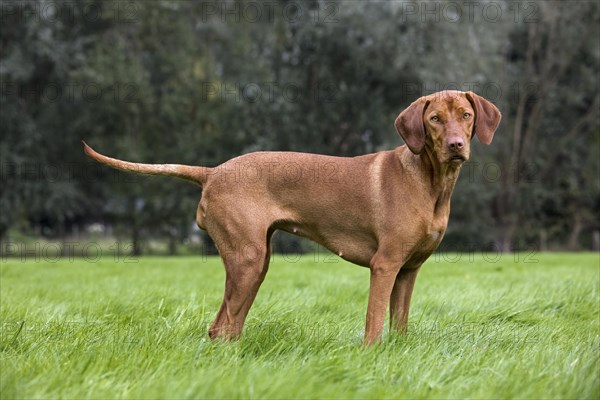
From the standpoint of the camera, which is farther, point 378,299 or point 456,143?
point 378,299

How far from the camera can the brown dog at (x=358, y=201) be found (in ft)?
13.2

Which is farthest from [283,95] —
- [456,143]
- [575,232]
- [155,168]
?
[456,143]

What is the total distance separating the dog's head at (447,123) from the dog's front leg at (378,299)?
2.64 ft

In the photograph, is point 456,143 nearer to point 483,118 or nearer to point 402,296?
point 483,118

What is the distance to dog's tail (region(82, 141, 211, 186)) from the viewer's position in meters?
4.20

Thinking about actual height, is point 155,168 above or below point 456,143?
below

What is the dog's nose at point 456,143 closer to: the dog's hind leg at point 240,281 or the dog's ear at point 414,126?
the dog's ear at point 414,126

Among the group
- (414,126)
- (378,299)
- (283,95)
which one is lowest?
(378,299)

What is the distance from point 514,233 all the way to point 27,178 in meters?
18.4

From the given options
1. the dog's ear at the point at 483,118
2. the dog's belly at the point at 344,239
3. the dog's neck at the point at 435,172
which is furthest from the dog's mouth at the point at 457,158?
the dog's belly at the point at 344,239

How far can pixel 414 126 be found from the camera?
13.4 feet

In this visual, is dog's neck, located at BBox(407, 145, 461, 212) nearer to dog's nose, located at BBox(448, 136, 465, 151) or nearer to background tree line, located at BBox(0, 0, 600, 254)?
dog's nose, located at BBox(448, 136, 465, 151)

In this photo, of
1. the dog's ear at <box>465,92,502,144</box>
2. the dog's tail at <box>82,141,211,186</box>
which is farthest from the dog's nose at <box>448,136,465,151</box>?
the dog's tail at <box>82,141,211,186</box>

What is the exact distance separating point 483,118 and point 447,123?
13.2 inches
